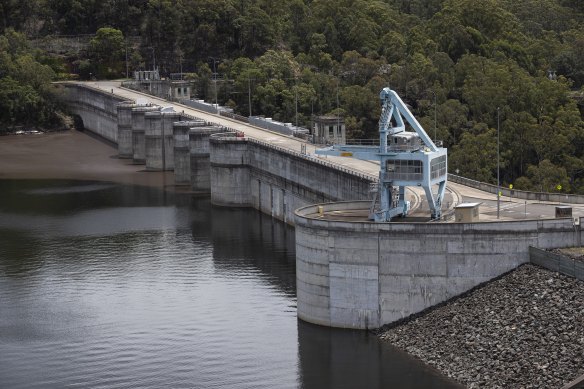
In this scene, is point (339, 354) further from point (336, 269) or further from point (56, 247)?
point (56, 247)

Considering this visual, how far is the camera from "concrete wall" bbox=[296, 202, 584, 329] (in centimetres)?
8062

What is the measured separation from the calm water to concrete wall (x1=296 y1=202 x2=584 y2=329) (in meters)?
2.29

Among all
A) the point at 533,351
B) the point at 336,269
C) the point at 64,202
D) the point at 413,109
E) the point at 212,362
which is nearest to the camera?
the point at 533,351

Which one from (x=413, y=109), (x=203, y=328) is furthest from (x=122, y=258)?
(x=413, y=109)

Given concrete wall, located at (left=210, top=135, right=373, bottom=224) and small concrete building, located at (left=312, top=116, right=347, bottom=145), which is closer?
concrete wall, located at (left=210, top=135, right=373, bottom=224)

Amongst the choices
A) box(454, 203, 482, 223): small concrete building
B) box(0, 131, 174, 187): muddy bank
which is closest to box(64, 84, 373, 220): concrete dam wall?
box(0, 131, 174, 187): muddy bank

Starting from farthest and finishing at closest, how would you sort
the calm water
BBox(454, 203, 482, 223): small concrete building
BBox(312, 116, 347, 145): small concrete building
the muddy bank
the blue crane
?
1. the muddy bank
2. BBox(312, 116, 347, 145): small concrete building
3. the blue crane
4. BBox(454, 203, 482, 223): small concrete building
5. the calm water

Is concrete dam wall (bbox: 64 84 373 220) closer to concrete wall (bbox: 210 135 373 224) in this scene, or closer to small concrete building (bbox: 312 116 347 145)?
concrete wall (bbox: 210 135 373 224)

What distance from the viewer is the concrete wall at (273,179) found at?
113 m

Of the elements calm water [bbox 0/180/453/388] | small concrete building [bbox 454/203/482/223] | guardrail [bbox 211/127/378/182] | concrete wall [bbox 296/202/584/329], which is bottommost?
calm water [bbox 0/180/453/388]

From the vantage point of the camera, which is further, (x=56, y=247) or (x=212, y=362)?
(x=56, y=247)

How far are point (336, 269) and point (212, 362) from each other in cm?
1090

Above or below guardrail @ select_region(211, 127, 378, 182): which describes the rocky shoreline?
below

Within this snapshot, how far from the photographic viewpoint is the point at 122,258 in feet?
356
